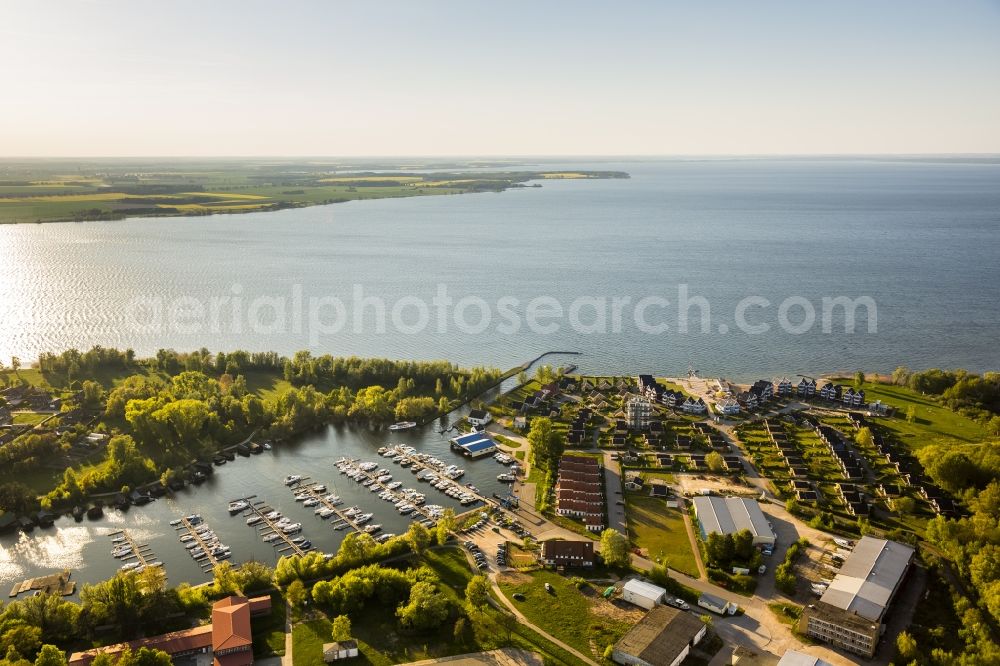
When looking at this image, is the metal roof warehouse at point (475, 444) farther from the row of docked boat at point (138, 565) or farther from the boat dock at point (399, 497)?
the row of docked boat at point (138, 565)

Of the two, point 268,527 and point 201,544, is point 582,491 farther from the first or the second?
point 201,544

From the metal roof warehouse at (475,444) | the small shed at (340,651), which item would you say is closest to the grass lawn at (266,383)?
the metal roof warehouse at (475,444)

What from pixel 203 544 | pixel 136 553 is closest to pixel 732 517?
pixel 203 544

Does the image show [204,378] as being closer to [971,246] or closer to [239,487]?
[239,487]

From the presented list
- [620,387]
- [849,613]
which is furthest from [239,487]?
[849,613]

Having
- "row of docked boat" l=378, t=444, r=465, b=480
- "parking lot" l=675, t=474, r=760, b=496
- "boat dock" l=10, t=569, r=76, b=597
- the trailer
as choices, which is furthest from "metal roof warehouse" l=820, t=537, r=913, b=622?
"boat dock" l=10, t=569, r=76, b=597
